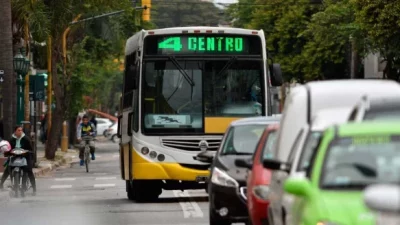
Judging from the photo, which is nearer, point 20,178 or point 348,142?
point 348,142

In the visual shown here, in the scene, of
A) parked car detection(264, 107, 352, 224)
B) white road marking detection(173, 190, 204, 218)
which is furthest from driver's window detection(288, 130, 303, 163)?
white road marking detection(173, 190, 204, 218)

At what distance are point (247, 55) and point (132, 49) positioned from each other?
106 inches

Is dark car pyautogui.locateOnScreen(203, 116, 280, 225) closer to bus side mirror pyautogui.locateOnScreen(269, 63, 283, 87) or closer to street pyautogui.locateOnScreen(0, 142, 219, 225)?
street pyautogui.locateOnScreen(0, 142, 219, 225)

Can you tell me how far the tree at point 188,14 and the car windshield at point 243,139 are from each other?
71953 mm

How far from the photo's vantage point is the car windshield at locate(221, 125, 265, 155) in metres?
Result: 17.6

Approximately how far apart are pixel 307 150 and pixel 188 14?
88802 millimetres

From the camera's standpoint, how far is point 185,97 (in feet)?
76.9

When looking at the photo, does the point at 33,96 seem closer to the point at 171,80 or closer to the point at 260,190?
A: the point at 171,80

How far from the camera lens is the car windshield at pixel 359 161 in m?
9.22

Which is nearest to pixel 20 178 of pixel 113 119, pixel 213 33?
pixel 213 33

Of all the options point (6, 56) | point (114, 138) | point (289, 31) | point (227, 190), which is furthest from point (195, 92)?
point (114, 138)

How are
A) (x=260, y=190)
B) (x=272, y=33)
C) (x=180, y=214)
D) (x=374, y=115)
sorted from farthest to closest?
(x=272, y=33)
(x=180, y=214)
(x=260, y=190)
(x=374, y=115)

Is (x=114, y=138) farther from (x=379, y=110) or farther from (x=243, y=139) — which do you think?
(x=379, y=110)

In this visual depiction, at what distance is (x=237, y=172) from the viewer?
54.0 feet
